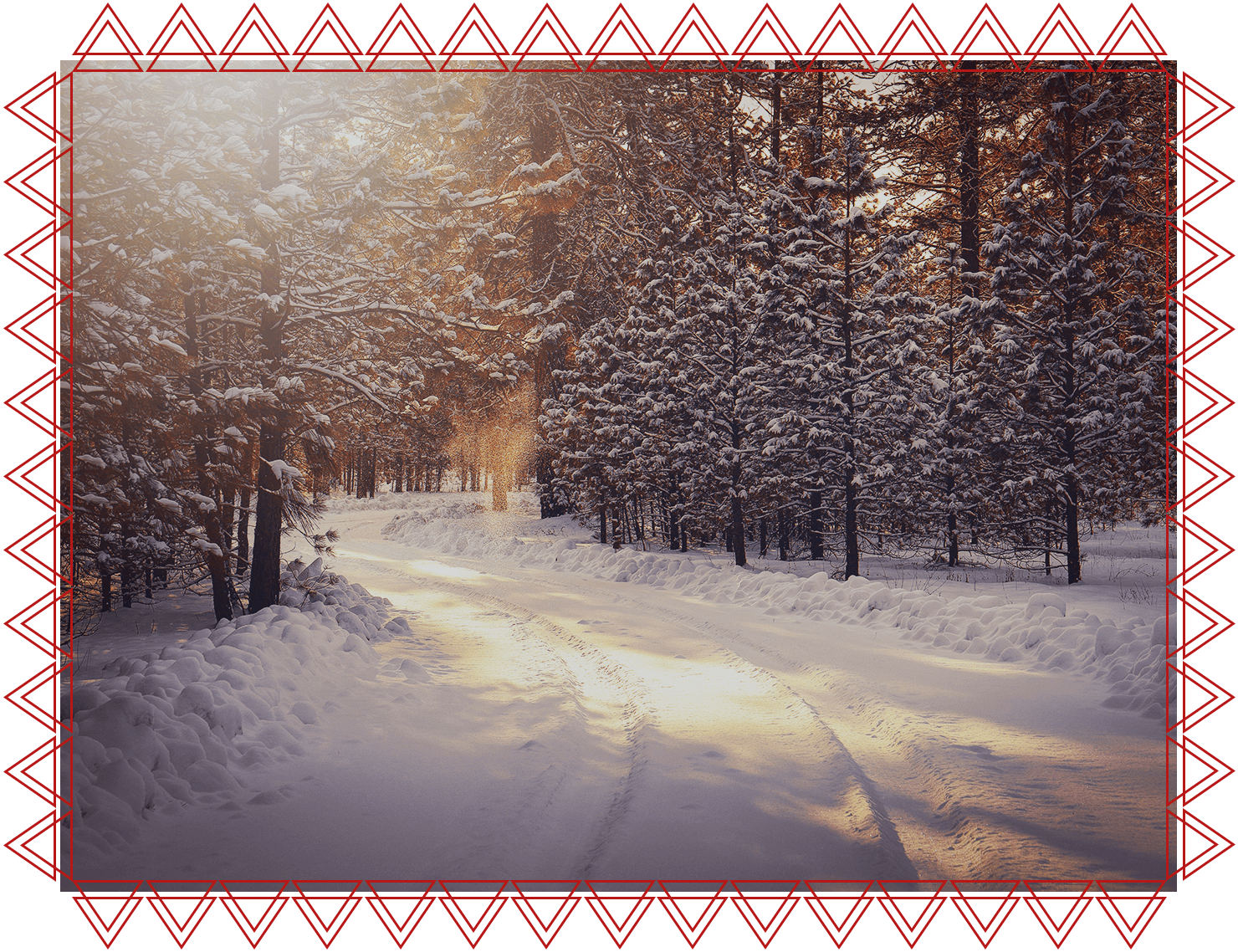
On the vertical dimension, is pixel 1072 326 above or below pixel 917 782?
above

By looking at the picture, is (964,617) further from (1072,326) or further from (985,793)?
(1072,326)

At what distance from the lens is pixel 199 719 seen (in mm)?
4781

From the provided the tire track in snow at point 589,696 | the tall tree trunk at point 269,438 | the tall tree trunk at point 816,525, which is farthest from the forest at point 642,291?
the tire track in snow at point 589,696

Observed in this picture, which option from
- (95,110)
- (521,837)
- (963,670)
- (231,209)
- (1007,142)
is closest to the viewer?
(521,837)

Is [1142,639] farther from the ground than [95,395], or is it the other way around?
[95,395]

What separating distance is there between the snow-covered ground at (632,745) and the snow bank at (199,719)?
21 millimetres

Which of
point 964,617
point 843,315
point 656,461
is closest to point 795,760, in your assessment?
point 964,617

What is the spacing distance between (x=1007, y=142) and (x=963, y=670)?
376 inches

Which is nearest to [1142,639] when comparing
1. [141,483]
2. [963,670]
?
[963,670]

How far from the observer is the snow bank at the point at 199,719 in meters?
3.75

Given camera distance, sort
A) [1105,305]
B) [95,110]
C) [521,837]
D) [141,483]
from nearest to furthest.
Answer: [521,837]
[95,110]
[141,483]
[1105,305]

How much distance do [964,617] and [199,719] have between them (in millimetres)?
9219

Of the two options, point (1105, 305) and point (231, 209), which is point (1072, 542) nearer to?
point (1105, 305)

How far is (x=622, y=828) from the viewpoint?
11.9 ft
